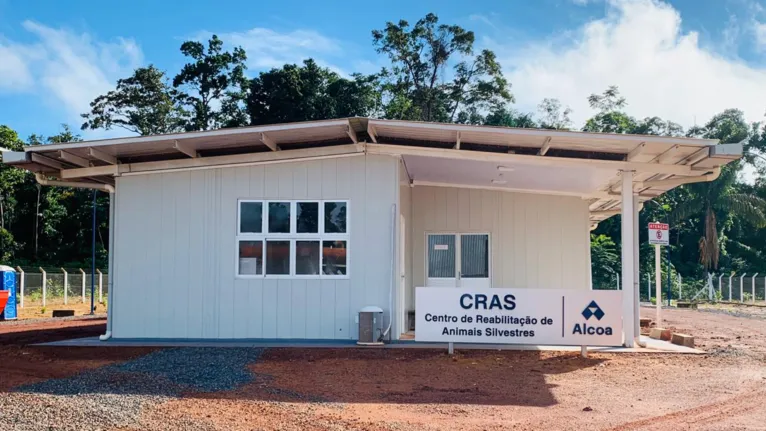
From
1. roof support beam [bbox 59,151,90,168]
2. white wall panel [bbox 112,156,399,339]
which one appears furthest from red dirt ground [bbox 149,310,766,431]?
roof support beam [bbox 59,151,90,168]

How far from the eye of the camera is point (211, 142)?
10828 millimetres

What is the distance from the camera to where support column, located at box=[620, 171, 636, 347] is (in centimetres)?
1058

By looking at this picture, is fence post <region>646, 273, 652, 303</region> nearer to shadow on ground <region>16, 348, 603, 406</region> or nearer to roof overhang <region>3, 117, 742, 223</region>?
roof overhang <region>3, 117, 742, 223</region>

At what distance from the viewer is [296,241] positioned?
36.3 ft

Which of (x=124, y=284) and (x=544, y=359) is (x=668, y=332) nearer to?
(x=544, y=359)

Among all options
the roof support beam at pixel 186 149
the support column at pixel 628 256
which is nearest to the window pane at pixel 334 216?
the roof support beam at pixel 186 149

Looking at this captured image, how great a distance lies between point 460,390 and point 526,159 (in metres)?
4.46

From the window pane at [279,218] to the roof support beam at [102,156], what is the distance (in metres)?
2.73

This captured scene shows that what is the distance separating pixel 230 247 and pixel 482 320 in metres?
4.20

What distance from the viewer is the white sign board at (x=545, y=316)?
31.9 ft

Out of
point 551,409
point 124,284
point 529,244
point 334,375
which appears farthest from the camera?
point 529,244

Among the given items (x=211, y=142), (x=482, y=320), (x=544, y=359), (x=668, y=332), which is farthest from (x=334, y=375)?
(x=668, y=332)

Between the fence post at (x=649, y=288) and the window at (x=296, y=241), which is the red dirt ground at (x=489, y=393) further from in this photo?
the fence post at (x=649, y=288)

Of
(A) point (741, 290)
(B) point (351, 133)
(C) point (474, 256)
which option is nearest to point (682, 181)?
(C) point (474, 256)
